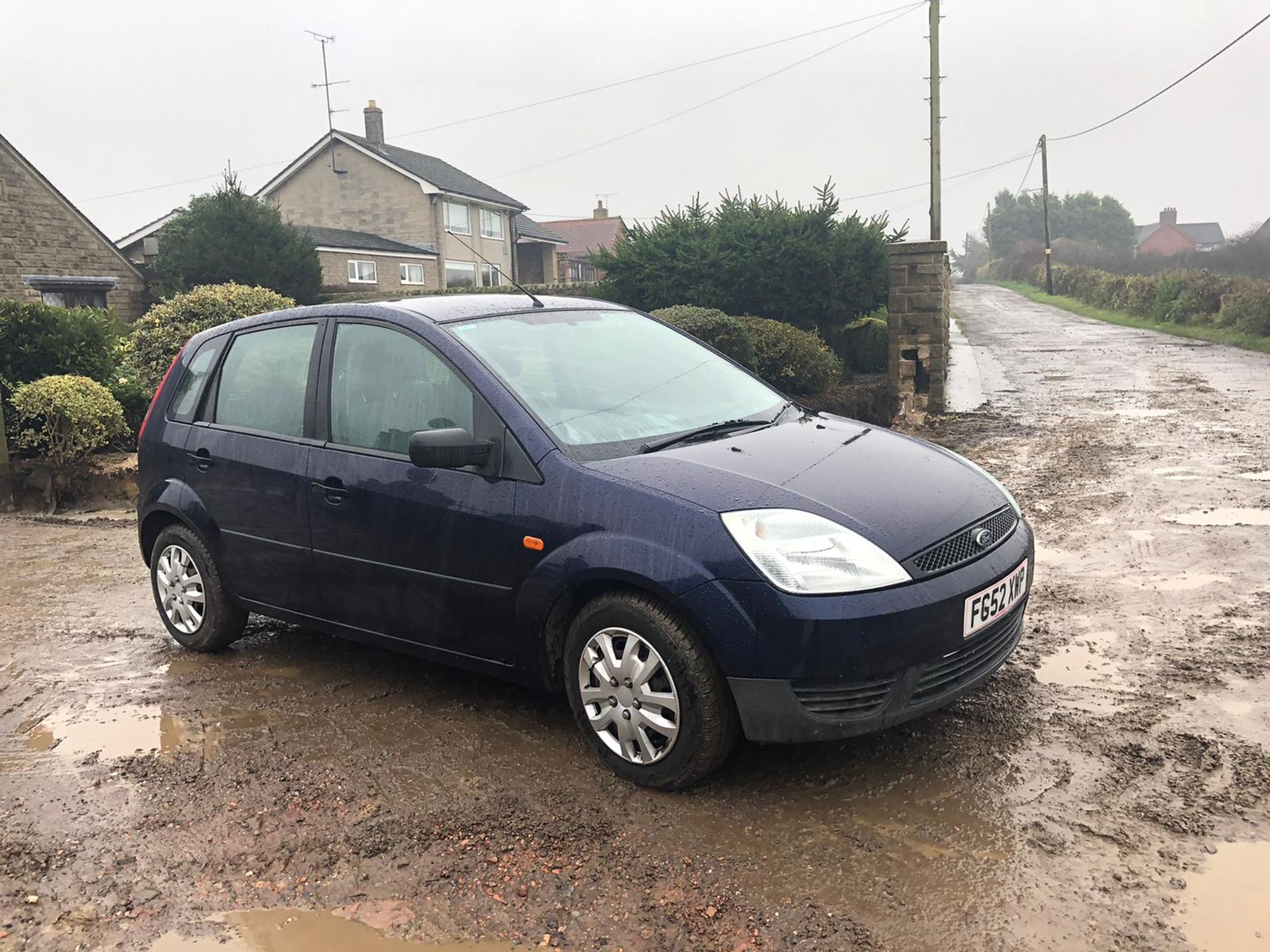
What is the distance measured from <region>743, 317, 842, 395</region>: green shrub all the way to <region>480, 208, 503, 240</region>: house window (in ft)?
120

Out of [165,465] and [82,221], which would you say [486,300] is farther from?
[82,221]

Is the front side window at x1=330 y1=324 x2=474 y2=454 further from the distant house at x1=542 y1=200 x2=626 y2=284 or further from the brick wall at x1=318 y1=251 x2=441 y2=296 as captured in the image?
the distant house at x1=542 y1=200 x2=626 y2=284

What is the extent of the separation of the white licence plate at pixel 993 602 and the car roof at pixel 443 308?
7.63ft

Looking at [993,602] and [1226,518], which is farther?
[1226,518]

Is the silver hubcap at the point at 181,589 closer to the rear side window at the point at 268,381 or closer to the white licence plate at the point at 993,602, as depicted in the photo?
the rear side window at the point at 268,381

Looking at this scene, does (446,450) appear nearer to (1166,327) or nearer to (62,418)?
(62,418)

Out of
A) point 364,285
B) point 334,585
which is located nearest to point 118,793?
point 334,585

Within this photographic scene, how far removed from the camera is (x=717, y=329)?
11.3m

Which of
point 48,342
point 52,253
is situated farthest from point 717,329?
point 52,253

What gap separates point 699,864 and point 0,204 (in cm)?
3006

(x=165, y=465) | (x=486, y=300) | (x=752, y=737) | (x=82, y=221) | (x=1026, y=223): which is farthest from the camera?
(x=1026, y=223)

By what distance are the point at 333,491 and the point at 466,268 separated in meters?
42.8

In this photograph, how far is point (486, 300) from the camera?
4.80 meters

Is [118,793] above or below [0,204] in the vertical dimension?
below
